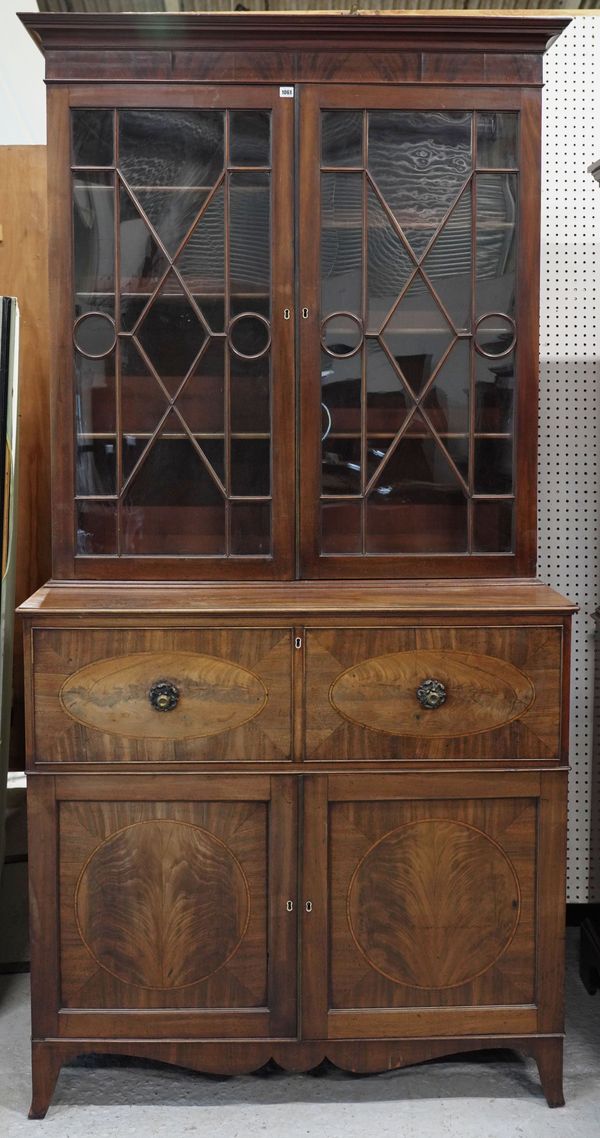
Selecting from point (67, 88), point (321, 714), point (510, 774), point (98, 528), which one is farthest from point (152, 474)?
point (510, 774)

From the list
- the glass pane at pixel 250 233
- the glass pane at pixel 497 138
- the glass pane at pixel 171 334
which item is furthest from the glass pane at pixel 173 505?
the glass pane at pixel 497 138

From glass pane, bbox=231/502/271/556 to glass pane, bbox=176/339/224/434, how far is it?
0.18 metres

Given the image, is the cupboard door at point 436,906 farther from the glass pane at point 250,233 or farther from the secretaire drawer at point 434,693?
the glass pane at point 250,233

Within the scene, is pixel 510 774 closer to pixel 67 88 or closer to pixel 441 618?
pixel 441 618

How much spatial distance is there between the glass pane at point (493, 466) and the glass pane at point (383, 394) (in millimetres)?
190

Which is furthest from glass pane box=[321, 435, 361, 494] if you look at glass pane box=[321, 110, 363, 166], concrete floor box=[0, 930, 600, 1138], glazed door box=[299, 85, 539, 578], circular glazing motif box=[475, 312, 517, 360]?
concrete floor box=[0, 930, 600, 1138]

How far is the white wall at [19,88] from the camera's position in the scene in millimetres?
2746

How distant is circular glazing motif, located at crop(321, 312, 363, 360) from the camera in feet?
6.95

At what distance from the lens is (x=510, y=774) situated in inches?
80.3

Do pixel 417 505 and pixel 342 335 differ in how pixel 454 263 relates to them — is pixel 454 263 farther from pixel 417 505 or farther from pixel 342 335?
pixel 417 505

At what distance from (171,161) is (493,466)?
948 millimetres

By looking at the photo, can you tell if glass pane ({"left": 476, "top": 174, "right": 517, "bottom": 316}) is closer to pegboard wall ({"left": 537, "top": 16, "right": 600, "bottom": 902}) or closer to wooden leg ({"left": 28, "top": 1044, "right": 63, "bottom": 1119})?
pegboard wall ({"left": 537, "top": 16, "right": 600, "bottom": 902})

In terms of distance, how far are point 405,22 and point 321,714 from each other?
56.1 inches

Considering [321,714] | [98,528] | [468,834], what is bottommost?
[468,834]
